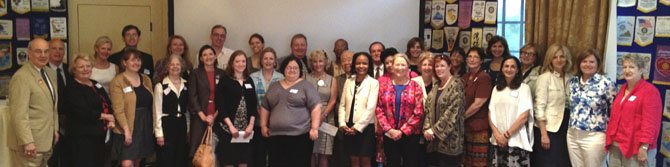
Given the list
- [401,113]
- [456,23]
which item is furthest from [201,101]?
[456,23]

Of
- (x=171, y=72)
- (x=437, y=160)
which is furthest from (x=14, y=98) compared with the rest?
(x=437, y=160)

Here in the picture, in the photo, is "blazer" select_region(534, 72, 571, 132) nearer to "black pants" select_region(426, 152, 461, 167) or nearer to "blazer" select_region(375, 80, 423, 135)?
"black pants" select_region(426, 152, 461, 167)

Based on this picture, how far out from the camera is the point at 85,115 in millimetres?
4617

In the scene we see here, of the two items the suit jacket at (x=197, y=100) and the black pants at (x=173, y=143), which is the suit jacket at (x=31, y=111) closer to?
the black pants at (x=173, y=143)

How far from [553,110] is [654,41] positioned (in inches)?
39.1

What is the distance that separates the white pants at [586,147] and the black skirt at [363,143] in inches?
63.2

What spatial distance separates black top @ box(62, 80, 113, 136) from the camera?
4.60 m

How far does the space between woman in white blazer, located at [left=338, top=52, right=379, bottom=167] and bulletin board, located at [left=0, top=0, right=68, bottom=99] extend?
10.5 feet

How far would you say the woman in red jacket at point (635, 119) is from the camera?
14.2ft

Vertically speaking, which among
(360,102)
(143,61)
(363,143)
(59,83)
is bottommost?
(363,143)

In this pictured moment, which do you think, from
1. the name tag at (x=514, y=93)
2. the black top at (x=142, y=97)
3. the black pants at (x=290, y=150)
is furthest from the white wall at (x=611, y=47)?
the black top at (x=142, y=97)

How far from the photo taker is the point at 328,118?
17.1ft

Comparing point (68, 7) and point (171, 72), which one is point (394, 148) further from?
point (68, 7)

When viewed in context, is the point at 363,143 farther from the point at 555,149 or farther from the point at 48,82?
the point at 48,82
